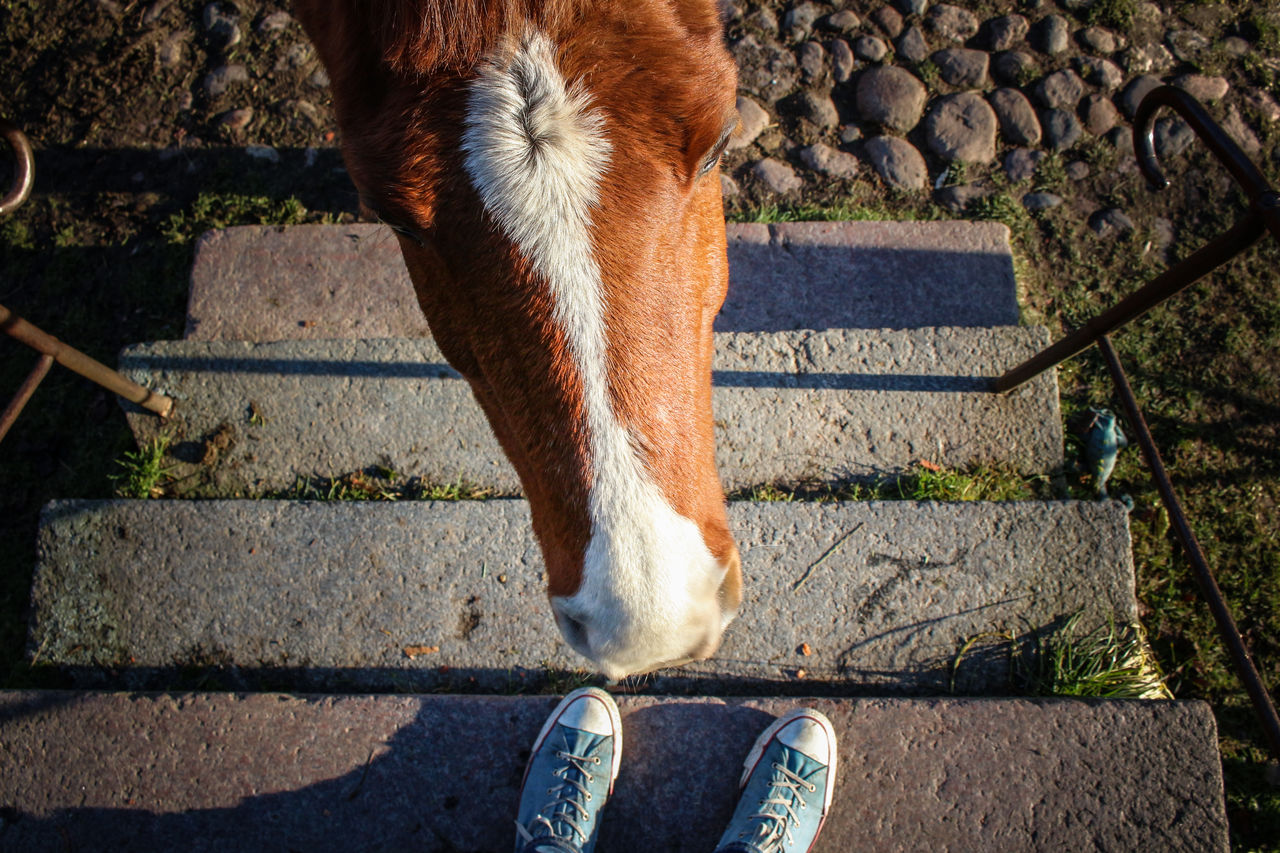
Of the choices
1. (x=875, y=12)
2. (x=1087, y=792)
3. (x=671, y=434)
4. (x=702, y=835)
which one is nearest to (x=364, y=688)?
(x=702, y=835)

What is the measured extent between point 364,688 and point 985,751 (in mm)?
2214

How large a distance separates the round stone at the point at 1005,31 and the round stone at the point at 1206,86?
0.89 meters

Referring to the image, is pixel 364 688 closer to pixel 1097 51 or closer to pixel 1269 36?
pixel 1097 51

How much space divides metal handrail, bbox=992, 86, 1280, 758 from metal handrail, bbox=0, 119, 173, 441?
333cm

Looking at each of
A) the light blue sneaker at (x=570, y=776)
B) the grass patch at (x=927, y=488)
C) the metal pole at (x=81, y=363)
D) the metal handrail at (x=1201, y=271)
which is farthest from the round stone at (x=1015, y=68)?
the metal pole at (x=81, y=363)

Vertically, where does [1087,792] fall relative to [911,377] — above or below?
below

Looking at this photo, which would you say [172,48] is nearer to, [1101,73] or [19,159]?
[19,159]

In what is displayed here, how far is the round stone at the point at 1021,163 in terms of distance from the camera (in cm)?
373

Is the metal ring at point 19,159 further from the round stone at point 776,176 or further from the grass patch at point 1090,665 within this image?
the grass patch at point 1090,665

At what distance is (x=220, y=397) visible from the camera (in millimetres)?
3082

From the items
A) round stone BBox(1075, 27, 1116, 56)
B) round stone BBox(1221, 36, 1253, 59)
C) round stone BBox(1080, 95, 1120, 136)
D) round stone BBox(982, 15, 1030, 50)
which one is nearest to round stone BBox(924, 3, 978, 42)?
round stone BBox(982, 15, 1030, 50)

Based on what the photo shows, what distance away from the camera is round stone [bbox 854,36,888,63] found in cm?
388

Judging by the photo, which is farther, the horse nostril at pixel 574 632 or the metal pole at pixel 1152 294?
the metal pole at pixel 1152 294

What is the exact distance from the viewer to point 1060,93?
3.78 meters
